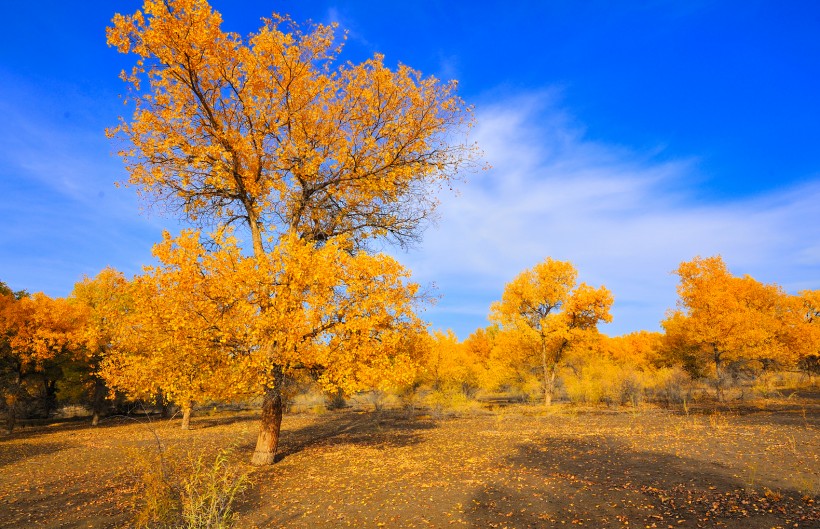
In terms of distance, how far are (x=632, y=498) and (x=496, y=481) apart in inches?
123

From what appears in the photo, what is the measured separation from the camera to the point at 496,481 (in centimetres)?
1049

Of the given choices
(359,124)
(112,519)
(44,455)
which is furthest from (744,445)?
(44,455)

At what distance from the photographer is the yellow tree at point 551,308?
34250mm

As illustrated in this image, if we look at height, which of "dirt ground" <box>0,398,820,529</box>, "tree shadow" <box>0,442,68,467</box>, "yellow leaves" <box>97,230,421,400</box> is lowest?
"tree shadow" <box>0,442,68,467</box>

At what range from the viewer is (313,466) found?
13297 mm

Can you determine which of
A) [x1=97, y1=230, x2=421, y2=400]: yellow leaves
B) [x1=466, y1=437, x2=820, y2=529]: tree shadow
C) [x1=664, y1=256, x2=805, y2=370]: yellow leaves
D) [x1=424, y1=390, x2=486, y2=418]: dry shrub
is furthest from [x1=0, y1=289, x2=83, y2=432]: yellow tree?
[x1=664, y1=256, x2=805, y2=370]: yellow leaves

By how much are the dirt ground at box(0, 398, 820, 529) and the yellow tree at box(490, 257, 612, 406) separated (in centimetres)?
1512

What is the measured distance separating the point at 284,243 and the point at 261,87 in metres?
5.08

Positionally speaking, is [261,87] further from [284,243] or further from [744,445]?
[744,445]

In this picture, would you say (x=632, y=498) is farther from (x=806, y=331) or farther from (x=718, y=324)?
(x=806, y=331)

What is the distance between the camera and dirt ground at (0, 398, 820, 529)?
789 centimetres

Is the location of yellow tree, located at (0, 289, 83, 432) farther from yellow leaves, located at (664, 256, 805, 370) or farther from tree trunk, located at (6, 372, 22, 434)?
yellow leaves, located at (664, 256, 805, 370)

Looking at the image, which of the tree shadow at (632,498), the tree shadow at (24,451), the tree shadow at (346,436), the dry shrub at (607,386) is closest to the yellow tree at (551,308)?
the dry shrub at (607,386)

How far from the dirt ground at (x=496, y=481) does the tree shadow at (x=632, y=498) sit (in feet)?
0.11
